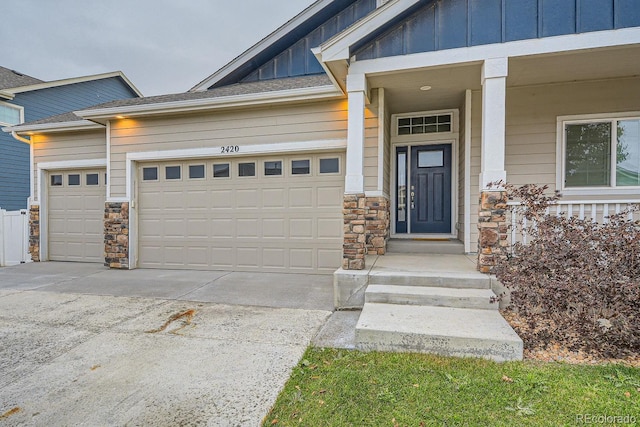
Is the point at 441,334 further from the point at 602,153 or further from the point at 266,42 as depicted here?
the point at 266,42

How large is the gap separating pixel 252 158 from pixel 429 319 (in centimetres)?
455

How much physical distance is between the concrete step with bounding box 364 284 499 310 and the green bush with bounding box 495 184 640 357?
39 centimetres

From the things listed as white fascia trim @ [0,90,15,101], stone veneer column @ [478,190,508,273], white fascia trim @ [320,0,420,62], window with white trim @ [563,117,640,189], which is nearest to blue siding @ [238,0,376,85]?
white fascia trim @ [320,0,420,62]

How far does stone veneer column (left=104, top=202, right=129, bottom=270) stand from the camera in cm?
691

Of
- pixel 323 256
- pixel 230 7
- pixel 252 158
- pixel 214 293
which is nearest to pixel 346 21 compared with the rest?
pixel 252 158

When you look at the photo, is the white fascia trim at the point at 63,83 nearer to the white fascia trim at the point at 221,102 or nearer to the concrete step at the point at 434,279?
the white fascia trim at the point at 221,102

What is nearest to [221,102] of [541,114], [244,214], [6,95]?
[244,214]

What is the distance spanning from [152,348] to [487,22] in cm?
538

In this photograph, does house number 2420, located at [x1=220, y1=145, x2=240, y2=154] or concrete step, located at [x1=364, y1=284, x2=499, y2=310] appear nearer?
concrete step, located at [x1=364, y1=284, x2=499, y2=310]

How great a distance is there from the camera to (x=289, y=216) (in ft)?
20.8

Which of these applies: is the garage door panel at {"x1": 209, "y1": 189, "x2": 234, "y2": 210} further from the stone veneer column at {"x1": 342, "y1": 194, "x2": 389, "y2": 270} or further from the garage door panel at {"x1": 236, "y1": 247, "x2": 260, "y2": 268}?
the stone veneer column at {"x1": 342, "y1": 194, "x2": 389, "y2": 270}

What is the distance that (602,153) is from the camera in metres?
5.47

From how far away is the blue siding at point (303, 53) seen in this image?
7.75 meters

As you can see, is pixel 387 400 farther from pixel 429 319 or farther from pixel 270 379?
pixel 429 319
